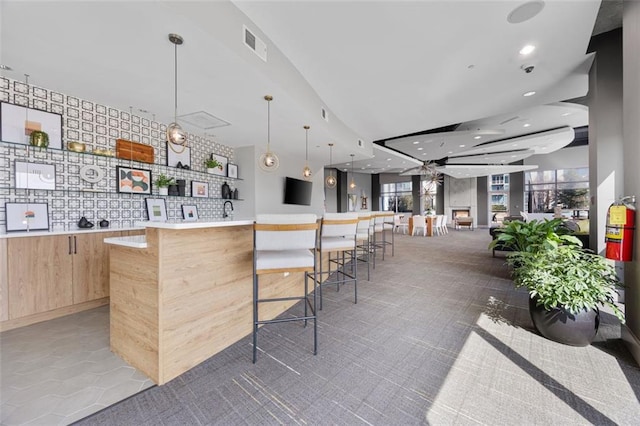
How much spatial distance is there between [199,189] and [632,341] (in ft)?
19.1

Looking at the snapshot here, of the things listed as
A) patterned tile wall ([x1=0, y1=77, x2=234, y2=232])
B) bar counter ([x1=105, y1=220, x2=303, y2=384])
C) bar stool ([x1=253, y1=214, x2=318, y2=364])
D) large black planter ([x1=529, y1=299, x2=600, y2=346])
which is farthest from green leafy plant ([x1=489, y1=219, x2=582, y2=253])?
patterned tile wall ([x1=0, y1=77, x2=234, y2=232])

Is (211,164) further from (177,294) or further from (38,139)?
(177,294)

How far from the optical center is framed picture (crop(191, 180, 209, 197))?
4.72 meters

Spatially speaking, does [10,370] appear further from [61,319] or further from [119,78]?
[119,78]

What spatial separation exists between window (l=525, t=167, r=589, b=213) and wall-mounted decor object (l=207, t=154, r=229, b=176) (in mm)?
14868

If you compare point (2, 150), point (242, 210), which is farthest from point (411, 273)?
point (2, 150)

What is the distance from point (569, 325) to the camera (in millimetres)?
2088

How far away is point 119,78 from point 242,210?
11.3 ft

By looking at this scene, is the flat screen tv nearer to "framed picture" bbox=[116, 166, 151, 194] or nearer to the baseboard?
"framed picture" bbox=[116, 166, 151, 194]

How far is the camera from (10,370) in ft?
6.13

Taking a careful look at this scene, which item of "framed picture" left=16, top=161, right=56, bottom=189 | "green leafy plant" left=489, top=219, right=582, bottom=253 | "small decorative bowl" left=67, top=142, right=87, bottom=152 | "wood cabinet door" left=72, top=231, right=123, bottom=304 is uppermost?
"small decorative bowl" left=67, top=142, right=87, bottom=152

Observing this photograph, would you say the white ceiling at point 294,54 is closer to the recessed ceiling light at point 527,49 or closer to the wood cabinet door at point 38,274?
the recessed ceiling light at point 527,49

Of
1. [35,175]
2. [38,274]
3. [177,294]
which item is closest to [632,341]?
[177,294]

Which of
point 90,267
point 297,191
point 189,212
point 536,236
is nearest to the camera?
point 536,236
